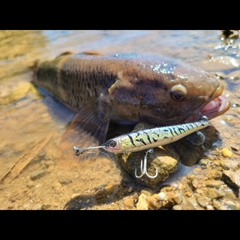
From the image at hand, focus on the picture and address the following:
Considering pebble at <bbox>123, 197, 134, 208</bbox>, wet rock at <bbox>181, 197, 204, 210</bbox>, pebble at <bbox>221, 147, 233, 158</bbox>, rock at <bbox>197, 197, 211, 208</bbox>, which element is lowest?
pebble at <bbox>123, 197, 134, 208</bbox>

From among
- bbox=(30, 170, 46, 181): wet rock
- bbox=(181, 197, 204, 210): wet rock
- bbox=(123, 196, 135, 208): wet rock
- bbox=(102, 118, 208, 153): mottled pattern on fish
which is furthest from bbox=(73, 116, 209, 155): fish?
bbox=(30, 170, 46, 181): wet rock

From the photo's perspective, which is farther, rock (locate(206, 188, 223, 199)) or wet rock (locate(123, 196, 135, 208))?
wet rock (locate(123, 196, 135, 208))

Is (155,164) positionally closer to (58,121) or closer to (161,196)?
(161,196)

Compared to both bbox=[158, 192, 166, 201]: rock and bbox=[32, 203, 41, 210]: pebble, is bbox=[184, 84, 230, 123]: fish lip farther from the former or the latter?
bbox=[32, 203, 41, 210]: pebble

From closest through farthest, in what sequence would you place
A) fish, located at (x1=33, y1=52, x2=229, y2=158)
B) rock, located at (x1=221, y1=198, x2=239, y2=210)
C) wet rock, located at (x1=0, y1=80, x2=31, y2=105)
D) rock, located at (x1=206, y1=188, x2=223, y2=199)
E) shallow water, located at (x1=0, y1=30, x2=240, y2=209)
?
rock, located at (x1=221, y1=198, x2=239, y2=210), rock, located at (x1=206, y1=188, x2=223, y2=199), shallow water, located at (x1=0, y1=30, x2=240, y2=209), fish, located at (x1=33, y1=52, x2=229, y2=158), wet rock, located at (x1=0, y1=80, x2=31, y2=105)

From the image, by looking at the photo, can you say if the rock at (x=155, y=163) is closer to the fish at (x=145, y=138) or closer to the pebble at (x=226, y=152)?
the fish at (x=145, y=138)

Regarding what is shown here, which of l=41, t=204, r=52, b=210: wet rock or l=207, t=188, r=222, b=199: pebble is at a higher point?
l=207, t=188, r=222, b=199: pebble
